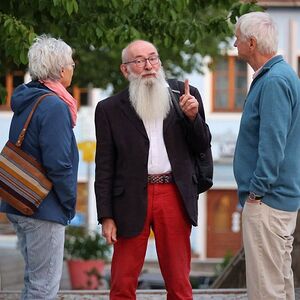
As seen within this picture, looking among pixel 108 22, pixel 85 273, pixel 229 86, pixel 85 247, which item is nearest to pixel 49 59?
pixel 108 22

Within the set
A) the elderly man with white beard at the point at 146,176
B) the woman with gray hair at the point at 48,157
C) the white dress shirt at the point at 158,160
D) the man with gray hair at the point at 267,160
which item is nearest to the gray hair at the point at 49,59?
the woman with gray hair at the point at 48,157

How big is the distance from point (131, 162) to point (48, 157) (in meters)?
0.49

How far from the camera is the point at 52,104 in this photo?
5719 mm

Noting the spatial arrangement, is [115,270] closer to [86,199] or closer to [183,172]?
[183,172]

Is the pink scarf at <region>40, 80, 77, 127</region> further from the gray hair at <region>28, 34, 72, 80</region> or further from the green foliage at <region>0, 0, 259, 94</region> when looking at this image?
the green foliage at <region>0, 0, 259, 94</region>

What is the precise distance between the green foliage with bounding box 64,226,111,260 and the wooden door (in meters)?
15.4

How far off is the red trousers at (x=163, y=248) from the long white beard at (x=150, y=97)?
41cm

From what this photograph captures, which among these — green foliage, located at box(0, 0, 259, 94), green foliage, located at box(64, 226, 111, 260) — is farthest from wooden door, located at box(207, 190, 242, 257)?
green foliage, located at box(0, 0, 259, 94)

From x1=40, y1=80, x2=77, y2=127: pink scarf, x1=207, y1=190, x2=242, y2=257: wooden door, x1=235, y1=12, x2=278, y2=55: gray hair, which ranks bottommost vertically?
x1=207, y1=190, x2=242, y2=257: wooden door

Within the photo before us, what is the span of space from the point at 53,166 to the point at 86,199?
92.7 ft

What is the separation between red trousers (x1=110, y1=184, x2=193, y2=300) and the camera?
231 inches

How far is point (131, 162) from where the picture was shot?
5855 mm

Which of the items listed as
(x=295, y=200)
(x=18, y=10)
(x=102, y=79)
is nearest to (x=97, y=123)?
(x=295, y=200)

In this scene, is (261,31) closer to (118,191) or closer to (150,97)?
(150,97)
